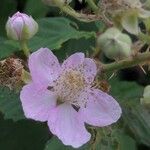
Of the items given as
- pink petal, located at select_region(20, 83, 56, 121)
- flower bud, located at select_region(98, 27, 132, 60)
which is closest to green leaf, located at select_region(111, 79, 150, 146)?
pink petal, located at select_region(20, 83, 56, 121)

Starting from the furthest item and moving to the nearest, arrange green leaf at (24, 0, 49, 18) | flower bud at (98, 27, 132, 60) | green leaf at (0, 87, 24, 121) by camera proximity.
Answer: green leaf at (24, 0, 49, 18)
green leaf at (0, 87, 24, 121)
flower bud at (98, 27, 132, 60)

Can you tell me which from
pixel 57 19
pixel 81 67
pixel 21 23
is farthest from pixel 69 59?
pixel 57 19

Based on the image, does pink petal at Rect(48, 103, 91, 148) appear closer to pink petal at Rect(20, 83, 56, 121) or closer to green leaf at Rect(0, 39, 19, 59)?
pink petal at Rect(20, 83, 56, 121)

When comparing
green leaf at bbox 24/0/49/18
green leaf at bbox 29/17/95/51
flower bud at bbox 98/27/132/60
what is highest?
flower bud at bbox 98/27/132/60

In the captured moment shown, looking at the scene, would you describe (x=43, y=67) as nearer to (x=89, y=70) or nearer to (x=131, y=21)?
(x=89, y=70)

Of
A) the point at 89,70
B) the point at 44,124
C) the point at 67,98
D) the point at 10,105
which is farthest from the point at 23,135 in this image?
the point at 89,70
